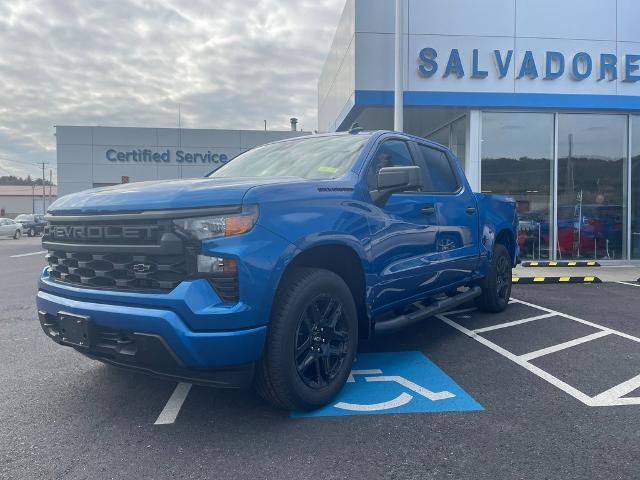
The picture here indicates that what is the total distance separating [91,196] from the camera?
3.19 meters

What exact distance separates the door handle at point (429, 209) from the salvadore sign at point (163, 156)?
25.5 meters

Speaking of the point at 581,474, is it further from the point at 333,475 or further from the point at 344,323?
the point at 344,323

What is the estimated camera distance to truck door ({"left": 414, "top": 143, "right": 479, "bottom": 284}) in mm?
4699

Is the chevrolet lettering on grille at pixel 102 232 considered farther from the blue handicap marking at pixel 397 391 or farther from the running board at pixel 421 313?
the running board at pixel 421 313

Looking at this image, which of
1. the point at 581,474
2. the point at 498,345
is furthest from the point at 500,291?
the point at 581,474

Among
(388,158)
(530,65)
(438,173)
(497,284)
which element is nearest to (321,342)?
(388,158)

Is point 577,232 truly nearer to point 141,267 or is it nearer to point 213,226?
point 213,226

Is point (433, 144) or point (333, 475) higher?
point (433, 144)

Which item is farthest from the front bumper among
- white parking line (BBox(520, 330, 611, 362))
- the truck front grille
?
white parking line (BBox(520, 330, 611, 362))

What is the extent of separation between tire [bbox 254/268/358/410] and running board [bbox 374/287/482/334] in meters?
0.46

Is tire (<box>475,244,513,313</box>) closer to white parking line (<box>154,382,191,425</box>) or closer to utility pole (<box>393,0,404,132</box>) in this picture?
white parking line (<box>154,382,191,425</box>)

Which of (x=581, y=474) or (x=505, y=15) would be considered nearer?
(x=581, y=474)

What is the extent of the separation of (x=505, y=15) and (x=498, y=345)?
28.2 ft

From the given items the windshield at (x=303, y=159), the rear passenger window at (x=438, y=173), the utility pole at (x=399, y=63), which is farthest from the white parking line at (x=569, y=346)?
the utility pole at (x=399, y=63)
